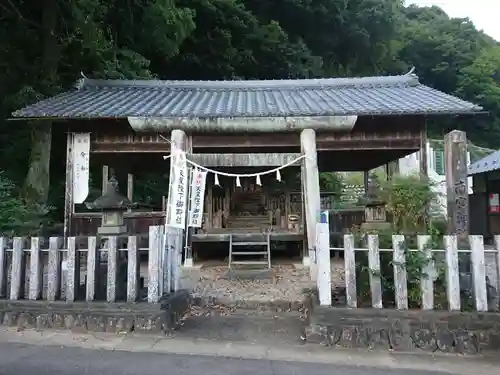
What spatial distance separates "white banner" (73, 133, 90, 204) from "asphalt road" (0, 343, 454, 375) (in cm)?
472

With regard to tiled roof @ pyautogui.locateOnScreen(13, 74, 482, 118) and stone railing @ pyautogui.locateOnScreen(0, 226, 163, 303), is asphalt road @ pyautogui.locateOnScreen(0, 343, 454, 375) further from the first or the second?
tiled roof @ pyautogui.locateOnScreen(13, 74, 482, 118)

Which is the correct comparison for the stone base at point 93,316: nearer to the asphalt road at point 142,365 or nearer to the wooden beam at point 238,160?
the asphalt road at point 142,365

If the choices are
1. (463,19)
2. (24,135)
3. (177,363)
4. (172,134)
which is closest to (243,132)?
(172,134)

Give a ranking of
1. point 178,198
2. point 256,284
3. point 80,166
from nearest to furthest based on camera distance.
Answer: point 178,198, point 256,284, point 80,166

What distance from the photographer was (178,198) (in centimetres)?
756

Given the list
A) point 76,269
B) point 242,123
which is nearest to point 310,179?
point 242,123

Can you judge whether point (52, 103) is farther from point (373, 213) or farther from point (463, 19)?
point (463, 19)

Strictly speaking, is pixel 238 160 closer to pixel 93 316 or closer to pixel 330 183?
pixel 93 316

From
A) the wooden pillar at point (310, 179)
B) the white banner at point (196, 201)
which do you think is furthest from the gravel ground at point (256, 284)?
the white banner at point (196, 201)

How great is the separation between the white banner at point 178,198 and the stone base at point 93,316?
1.70 metres

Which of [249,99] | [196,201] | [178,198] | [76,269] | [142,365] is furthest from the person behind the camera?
[249,99]

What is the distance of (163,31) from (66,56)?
2.98 meters

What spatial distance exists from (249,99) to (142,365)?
769 cm

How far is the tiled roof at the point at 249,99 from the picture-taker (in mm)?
8641
